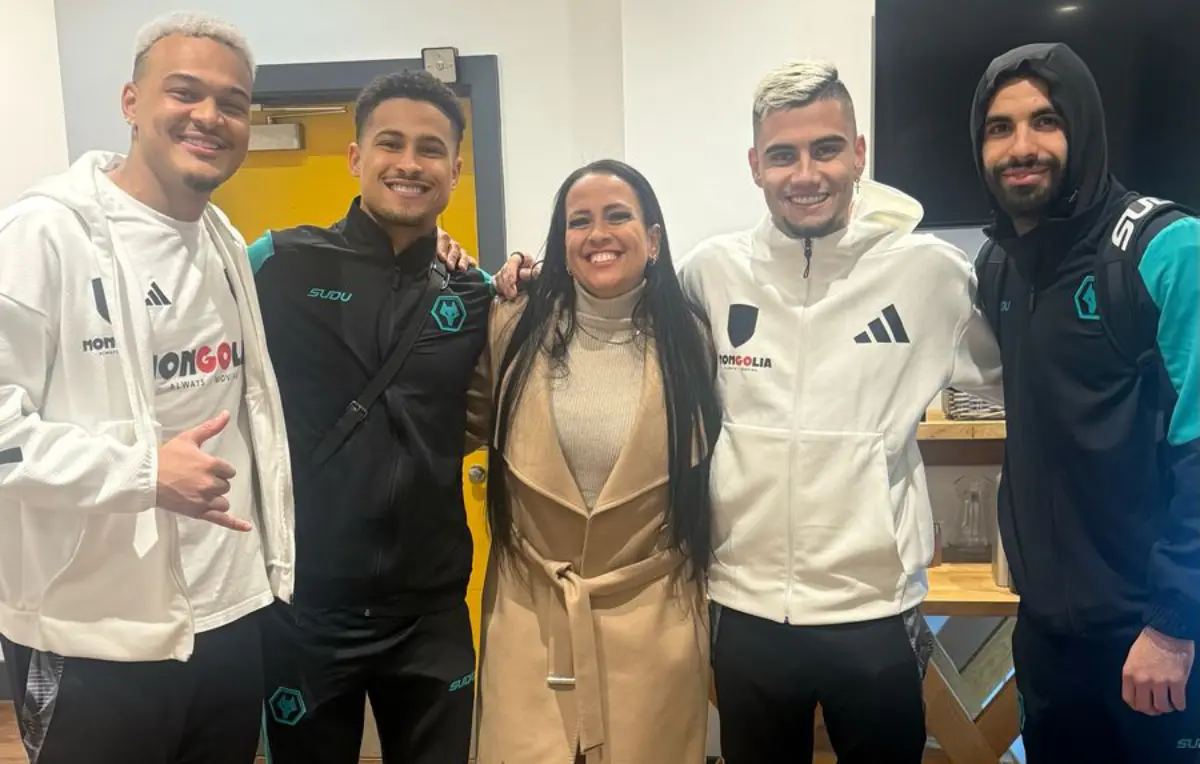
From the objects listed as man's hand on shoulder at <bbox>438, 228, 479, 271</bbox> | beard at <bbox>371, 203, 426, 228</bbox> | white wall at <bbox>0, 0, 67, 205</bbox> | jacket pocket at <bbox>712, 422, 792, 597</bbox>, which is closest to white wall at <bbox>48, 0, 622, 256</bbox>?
white wall at <bbox>0, 0, 67, 205</bbox>

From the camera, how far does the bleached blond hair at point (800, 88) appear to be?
158 cm

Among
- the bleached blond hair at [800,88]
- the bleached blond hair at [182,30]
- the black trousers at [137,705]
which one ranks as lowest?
the black trousers at [137,705]

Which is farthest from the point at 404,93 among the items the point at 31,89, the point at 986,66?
the point at 31,89

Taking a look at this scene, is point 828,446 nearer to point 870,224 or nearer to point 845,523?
point 845,523

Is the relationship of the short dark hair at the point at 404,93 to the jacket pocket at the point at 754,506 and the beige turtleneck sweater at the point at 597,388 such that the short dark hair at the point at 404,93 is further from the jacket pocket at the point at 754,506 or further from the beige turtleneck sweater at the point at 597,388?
the jacket pocket at the point at 754,506

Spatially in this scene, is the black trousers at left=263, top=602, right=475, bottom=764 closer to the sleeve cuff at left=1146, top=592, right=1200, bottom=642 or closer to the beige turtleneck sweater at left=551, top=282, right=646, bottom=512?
the beige turtleneck sweater at left=551, top=282, right=646, bottom=512

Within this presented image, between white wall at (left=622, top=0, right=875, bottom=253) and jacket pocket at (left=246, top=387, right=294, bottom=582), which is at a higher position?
white wall at (left=622, top=0, right=875, bottom=253)

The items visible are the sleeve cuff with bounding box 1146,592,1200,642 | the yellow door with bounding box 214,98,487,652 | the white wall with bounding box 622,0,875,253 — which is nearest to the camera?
the sleeve cuff with bounding box 1146,592,1200,642

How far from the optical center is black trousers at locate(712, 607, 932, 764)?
1.53m

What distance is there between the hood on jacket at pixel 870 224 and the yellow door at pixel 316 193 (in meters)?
1.64

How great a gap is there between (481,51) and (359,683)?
7.13 ft

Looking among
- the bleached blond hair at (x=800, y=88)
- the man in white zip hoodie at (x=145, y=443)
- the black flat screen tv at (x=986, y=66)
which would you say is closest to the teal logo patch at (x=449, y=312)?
the man in white zip hoodie at (x=145, y=443)

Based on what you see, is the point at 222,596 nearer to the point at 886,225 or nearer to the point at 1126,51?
the point at 886,225

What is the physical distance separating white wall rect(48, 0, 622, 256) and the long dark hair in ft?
4.10
